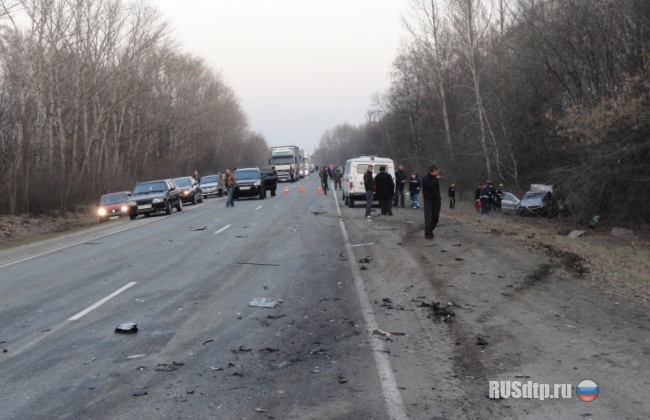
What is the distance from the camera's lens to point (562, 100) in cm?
2794

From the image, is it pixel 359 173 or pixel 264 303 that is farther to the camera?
pixel 359 173

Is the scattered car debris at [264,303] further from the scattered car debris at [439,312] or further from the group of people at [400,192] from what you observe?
the group of people at [400,192]

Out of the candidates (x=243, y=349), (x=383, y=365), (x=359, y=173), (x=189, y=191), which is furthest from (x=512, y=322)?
(x=189, y=191)

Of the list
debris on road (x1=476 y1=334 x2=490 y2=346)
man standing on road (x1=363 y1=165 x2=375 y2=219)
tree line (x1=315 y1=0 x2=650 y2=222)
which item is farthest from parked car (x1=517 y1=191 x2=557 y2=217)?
→ debris on road (x1=476 y1=334 x2=490 y2=346)

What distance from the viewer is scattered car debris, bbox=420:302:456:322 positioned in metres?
8.29

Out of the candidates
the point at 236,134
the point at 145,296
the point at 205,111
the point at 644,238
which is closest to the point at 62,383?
the point at 145,296

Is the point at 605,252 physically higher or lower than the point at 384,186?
lower

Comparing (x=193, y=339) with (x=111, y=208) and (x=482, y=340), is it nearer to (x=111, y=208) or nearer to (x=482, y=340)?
(x=482, y=340)

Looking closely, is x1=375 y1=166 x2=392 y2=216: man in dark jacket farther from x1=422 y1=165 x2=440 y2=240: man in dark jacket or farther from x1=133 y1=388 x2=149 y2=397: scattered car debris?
x1=133 y1=388 x2=149 y2=397: scattered car debris

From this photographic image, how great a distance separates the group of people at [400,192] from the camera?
54.9 feet

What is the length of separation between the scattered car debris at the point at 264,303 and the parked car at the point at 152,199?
2155cm

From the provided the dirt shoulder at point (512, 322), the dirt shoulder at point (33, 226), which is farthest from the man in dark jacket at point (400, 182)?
the dirt shoulder at point (33, 226)

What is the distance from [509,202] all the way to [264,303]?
80.0ft

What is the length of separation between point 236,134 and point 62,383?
369 ft
